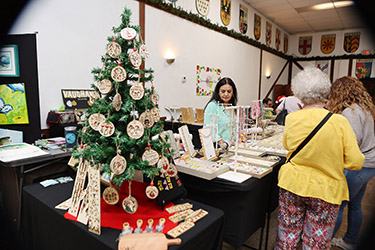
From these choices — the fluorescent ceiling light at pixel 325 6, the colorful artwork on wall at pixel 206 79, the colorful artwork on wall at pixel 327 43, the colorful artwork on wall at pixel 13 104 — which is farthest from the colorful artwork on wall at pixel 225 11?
the colorful artwork on wall at pixel 327 43

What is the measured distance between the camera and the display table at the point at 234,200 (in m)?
1.63

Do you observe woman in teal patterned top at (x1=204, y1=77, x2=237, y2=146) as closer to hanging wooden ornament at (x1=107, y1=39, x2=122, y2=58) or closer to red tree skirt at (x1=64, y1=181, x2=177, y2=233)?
red tree skirt at (x1=64, y1=181, x2=177, y2=233)

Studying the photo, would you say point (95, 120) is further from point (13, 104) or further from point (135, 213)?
point (13, 104)

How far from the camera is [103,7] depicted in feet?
11.3

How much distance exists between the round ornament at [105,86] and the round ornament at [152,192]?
539mm

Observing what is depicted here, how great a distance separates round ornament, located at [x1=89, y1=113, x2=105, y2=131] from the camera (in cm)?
117

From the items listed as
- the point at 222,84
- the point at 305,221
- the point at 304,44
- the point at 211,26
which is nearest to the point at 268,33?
the point at 304,44

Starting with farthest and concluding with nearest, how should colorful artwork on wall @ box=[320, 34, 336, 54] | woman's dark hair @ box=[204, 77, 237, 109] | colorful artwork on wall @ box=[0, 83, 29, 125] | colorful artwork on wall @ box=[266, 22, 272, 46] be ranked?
colorful artwork on wall @ box=[320, 34, 336, 54] < colorful artwork on wall @ box=[266, 22, 272, 46] < woman's dark hair @ box=[204, 77, 237, 109] < colorful artwork on wall @ box=[0, 83, 29, 125]

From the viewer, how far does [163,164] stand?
4.10ft

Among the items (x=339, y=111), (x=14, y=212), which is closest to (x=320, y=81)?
(x=339, y=111)

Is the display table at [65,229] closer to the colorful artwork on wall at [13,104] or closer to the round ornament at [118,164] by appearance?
the round ornament at [118,164]

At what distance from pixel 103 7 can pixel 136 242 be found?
3493mm

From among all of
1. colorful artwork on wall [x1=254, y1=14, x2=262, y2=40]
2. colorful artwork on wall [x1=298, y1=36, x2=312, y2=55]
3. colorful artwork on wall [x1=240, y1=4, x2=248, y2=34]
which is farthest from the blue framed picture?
colorful artwork on wall [x1=298, y1=36, x2=312, y2=55]

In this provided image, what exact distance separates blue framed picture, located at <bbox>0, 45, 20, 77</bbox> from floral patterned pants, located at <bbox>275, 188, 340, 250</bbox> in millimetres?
2586
